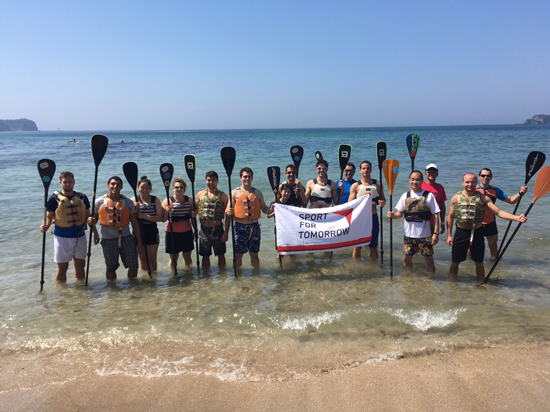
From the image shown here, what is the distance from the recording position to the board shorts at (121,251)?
5957 millimetres

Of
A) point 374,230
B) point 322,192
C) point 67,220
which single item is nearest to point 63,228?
point 67,220

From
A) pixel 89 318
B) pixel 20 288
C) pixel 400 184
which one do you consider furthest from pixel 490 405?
pixel 400 184

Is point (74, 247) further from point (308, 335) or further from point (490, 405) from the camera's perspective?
point (490, 405)

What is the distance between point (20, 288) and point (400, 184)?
493 inches

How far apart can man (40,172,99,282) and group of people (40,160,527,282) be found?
0.04 feet

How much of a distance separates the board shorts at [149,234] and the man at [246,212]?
Answer: 4.13ft

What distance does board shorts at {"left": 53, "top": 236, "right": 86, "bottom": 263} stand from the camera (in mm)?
5793

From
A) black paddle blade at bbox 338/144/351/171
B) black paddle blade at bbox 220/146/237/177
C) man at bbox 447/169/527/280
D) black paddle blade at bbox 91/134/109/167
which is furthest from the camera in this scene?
black paddle blade at bbox 338/144/351/171

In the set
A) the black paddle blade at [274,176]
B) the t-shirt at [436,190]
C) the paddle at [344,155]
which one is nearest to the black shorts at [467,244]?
the t-shirt at [436,190]

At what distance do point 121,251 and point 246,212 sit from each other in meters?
2.06

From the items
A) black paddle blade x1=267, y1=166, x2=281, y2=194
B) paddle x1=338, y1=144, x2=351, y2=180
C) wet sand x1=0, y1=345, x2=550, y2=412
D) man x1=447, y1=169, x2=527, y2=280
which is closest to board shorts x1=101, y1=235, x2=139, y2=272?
wet sand x1=0, y1=345, x2=550, y2=412

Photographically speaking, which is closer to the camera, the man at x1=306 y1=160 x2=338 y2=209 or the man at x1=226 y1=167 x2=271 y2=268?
the man at x1=226 y1=167 x2=271 y2=268

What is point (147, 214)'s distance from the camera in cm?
599

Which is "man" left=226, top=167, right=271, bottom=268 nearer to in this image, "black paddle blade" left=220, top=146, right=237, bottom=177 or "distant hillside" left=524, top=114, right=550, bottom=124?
"black paddle blade" left=220, top=146, right=237, bottom=177
